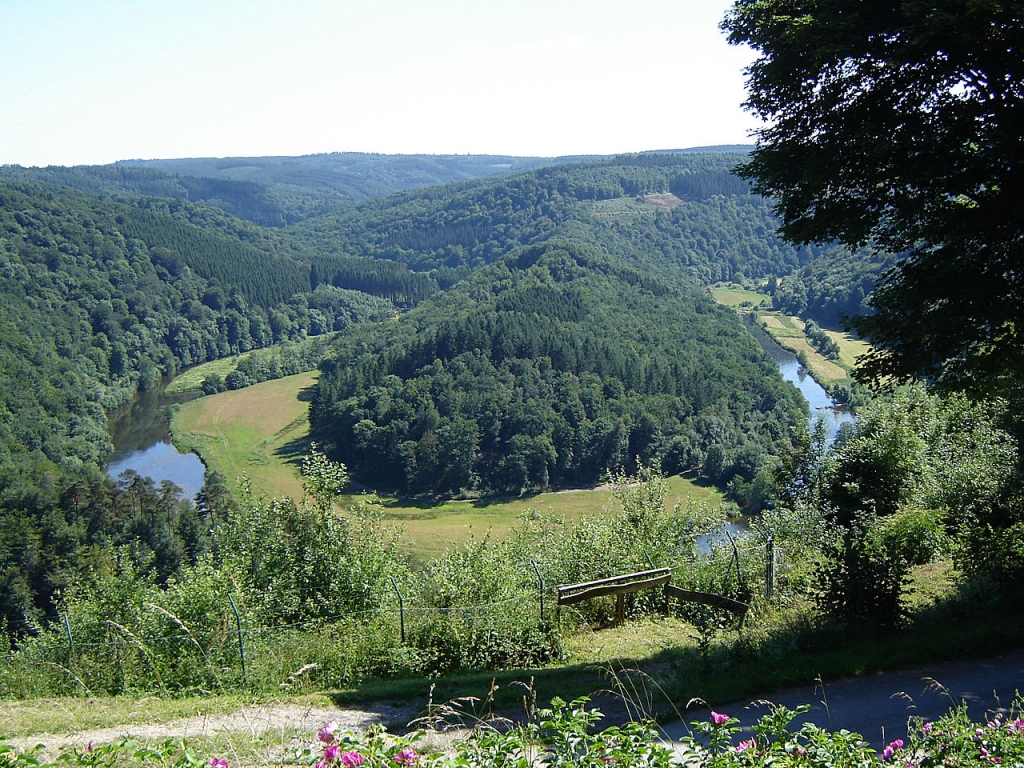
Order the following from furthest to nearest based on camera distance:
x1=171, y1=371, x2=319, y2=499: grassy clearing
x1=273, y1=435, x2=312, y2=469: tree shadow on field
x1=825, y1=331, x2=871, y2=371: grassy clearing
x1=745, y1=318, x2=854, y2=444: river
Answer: x1=825, y1=331, x2=871, y2=371: grassy clearing, x1=273, y1=435, x2=312, y2=469: tree shadow on field, x1=171, y1=371, x2=319, y2=499: grassy clearing, x1=745, y1=318, x2=854, y2=444: river

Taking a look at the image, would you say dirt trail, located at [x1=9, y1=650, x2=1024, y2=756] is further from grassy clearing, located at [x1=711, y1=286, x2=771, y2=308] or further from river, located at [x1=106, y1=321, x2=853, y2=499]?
grassy clearing, located at [x1=711, y1=286, x2=771, y2=308]

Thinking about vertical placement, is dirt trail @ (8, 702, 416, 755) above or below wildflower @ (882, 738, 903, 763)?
below

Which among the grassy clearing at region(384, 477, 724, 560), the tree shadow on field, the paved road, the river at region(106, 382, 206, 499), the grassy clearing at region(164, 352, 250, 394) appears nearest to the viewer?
the paved road

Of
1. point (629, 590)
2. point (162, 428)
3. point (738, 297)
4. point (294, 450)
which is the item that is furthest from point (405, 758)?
point (738, 297)

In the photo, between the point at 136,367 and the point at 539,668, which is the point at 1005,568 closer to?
the point at 539,668

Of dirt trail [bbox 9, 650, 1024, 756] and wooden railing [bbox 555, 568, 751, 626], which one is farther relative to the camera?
wooden railing [bbox 555, 568, 751, 626]

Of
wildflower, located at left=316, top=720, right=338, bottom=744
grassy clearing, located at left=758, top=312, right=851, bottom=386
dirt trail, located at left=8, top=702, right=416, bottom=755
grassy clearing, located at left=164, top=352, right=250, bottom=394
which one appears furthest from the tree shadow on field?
wildflower, located at left=316, top=720, right=338, bottom=744

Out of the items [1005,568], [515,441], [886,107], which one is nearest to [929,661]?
[1005,568]

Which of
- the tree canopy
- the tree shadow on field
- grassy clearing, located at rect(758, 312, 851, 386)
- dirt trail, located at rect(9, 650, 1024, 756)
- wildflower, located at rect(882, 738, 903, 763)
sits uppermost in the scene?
the tree canopy
